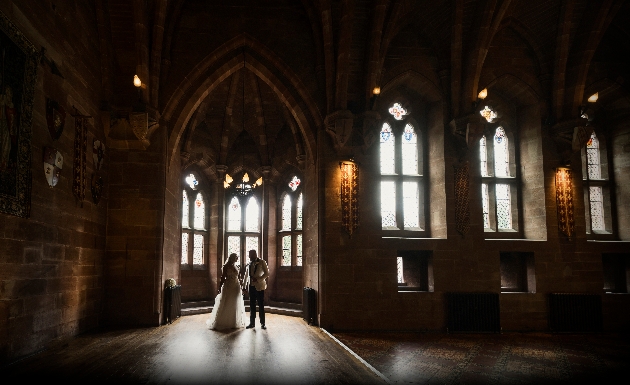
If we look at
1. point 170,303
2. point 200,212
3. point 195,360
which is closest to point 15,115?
point 195,360

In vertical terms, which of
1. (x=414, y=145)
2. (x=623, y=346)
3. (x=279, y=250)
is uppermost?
(x=414, y=145)

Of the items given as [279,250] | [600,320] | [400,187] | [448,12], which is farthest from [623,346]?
[279,250]

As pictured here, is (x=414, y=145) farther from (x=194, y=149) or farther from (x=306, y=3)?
(x=194, y=149)

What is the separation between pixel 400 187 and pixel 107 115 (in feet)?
21.6

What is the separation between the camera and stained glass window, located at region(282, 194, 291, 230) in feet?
49.9

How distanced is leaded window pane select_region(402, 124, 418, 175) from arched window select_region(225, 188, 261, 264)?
17.1ft

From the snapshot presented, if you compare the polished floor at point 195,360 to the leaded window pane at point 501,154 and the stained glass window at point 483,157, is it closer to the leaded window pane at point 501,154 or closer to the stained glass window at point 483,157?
the stained glass window at point 483,157

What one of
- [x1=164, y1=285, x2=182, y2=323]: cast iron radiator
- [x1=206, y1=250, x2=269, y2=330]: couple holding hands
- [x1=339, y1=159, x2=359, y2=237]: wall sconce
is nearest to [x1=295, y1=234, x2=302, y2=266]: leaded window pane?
[x1=339, y1=159, x2=359, y2=237]: wall sconce

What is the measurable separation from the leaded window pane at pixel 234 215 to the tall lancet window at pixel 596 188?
376 inches

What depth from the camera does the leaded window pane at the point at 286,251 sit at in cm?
1497

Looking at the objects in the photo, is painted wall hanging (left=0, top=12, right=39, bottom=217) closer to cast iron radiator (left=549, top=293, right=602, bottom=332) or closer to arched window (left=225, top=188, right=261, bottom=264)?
arched window (left=225, top=188, right=261, bottom=264)

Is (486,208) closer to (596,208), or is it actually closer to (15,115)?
(596,208)

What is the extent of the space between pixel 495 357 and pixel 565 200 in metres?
5.37

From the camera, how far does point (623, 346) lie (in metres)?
9.52
